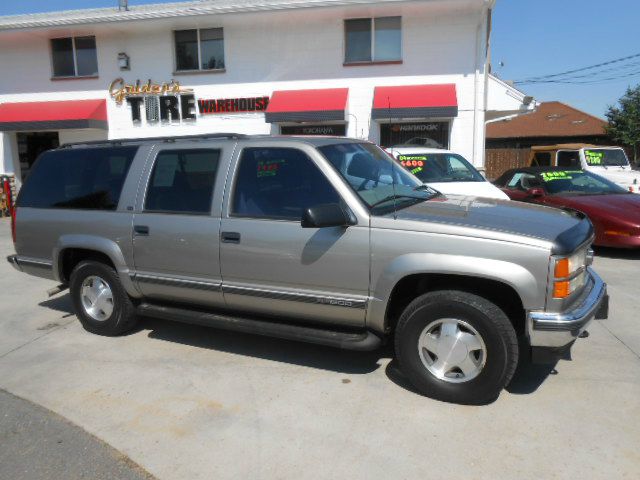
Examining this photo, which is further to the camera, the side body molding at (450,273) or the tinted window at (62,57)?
the tinted window at (62,57)

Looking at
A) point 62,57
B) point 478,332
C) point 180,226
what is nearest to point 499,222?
point 478,332

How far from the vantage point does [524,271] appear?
10.6 feet

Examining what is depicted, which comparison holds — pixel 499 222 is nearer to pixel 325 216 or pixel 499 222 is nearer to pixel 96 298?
pixel 325 216

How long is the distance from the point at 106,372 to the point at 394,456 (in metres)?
2.46

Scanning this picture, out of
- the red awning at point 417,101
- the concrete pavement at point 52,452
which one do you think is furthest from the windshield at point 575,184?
the concrete pavement at point 52,452

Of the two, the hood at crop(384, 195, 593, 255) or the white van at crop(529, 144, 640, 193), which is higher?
the white van at crop(529, 144, 640, 193)

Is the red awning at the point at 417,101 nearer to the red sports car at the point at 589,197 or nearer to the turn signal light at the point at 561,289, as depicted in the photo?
the red sports car at the point at 589,197

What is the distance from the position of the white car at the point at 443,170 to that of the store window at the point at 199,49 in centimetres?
788

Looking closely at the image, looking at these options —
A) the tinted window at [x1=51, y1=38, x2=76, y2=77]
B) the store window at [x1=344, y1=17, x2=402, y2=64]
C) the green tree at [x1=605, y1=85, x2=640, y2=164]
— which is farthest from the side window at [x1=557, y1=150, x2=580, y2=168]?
the green tree at [x1=605, y1=85, x2=640, y2=164]

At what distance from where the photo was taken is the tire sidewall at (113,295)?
4855 mm

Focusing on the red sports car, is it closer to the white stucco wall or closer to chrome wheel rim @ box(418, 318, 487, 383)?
chrome wheel rim @ box(418, 318, 487, 383)

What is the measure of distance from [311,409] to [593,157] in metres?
13.2

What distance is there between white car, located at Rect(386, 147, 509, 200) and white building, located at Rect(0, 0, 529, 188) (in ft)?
13.2

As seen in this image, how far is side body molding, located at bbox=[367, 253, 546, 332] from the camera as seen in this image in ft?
10.6
